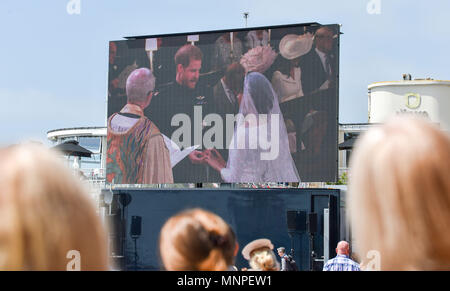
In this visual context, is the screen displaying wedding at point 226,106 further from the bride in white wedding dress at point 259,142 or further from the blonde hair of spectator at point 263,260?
the blonde hair of spectator at point 263,260

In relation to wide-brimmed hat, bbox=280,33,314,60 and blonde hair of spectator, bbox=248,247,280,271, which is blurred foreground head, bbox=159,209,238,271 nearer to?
blonde hair of spectator, bbox=248,247,280,271

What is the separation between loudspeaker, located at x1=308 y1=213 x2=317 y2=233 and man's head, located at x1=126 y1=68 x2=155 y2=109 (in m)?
5.95

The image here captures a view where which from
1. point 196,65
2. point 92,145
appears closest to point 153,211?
point 196,65

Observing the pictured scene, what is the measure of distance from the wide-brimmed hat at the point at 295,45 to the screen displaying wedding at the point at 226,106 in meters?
0.03

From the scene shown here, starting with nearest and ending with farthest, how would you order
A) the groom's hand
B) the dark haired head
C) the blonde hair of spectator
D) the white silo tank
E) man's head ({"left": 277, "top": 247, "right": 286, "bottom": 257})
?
the blonde hair of spectator, man's head ({"left": 277, "top": 247, "right": 286, "bottom": 257}), the groom's hand, the dark haired head, the white silo tank

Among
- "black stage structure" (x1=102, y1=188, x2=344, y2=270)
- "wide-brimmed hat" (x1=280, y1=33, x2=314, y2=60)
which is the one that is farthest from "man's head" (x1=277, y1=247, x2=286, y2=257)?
"wide-brimmed hat" (x1=280, y1=33, x2=314, y2=60)

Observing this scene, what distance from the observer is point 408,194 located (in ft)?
5.77

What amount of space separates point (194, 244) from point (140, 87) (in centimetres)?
1642

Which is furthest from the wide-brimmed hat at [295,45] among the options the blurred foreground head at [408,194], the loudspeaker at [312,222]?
the blurred foreground head at [408,194]

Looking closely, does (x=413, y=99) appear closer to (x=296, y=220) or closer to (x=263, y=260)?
(x=296, y=220)

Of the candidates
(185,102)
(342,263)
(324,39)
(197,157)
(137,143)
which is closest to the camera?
(342,263)

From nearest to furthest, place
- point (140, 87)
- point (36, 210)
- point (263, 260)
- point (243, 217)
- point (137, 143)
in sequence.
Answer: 1. point (36, 210)
2. point (263, 260)
3. point (243, 217)
4. point (137, 143)
5. point (140, 87)

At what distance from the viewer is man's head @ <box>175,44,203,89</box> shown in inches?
692

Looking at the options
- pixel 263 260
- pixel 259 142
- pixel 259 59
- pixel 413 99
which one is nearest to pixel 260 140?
pixel 259 142
